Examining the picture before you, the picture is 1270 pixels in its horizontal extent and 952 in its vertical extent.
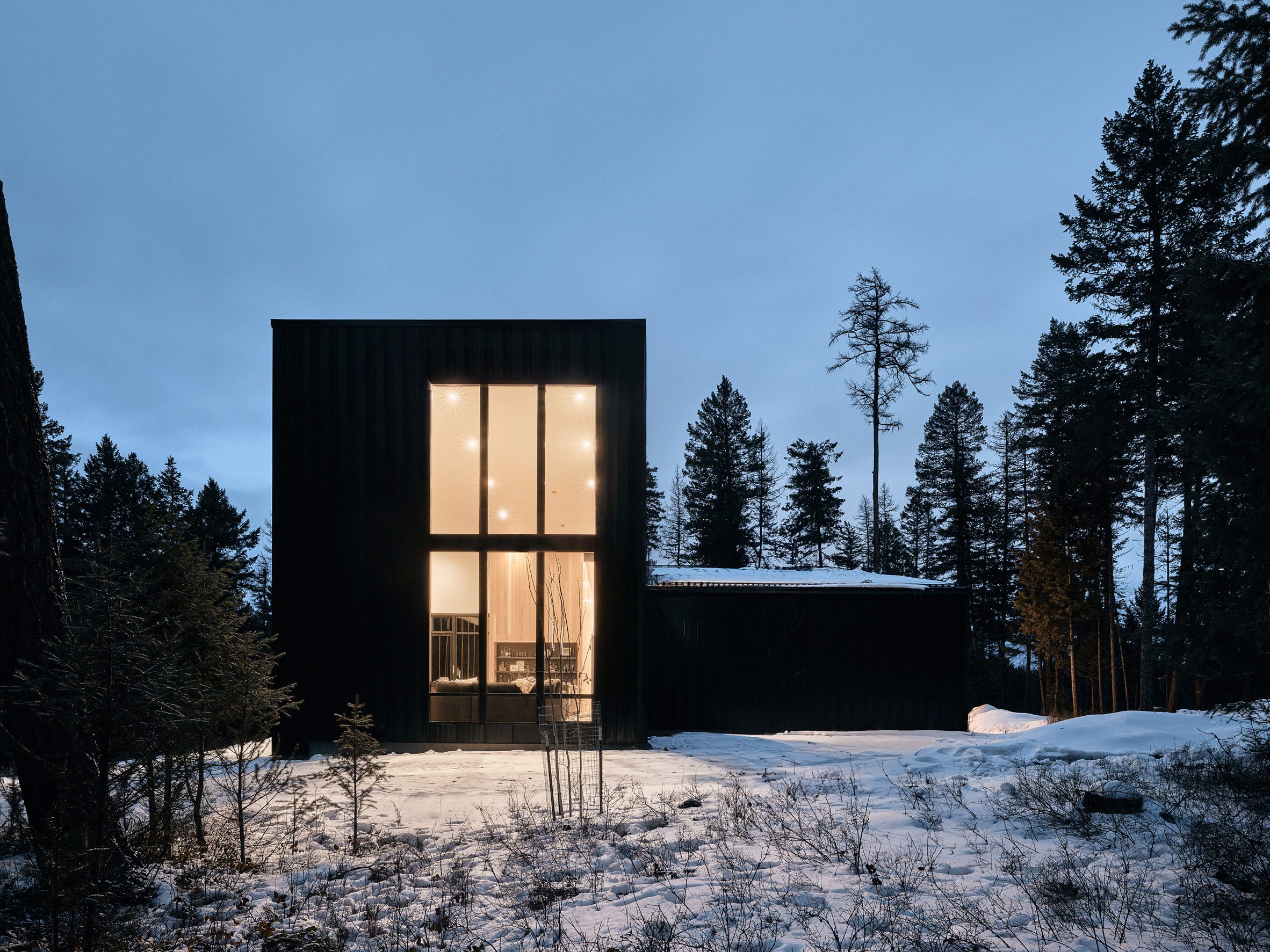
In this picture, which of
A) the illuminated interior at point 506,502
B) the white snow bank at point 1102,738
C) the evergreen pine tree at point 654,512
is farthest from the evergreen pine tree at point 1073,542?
the evergreen pine tree at point 654,512

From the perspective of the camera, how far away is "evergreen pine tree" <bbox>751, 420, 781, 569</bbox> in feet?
107

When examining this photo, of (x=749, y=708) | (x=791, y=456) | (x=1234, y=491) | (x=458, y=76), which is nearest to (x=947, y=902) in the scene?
(x=1234, y=491)

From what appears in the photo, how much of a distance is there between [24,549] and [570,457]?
20.7ft

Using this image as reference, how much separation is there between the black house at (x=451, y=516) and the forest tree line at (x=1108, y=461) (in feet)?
22.2

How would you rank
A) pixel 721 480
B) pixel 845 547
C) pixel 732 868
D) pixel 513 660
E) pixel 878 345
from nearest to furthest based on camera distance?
pixel 732 868
pixel 513 660
pixel 878 345
pixel 721 480
pixel 845 547

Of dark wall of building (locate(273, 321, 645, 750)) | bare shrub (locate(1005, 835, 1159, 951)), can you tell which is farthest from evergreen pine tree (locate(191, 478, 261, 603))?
bare shrub (locate(1005, 835, 1159, 951))

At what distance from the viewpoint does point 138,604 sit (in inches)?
203

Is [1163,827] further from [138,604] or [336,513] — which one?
[336,513]

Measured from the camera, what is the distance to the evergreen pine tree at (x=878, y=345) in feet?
74.4

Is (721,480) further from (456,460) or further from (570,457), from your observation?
(456,460)

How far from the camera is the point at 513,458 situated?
32.9ft

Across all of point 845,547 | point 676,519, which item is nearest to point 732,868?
point 845,547

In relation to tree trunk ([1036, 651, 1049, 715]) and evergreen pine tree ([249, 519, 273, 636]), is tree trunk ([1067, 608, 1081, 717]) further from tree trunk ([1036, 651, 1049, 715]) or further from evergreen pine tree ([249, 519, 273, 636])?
evergreen pine tree ([249, 519, 273, 636])

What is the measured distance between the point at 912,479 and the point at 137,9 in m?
30.9
